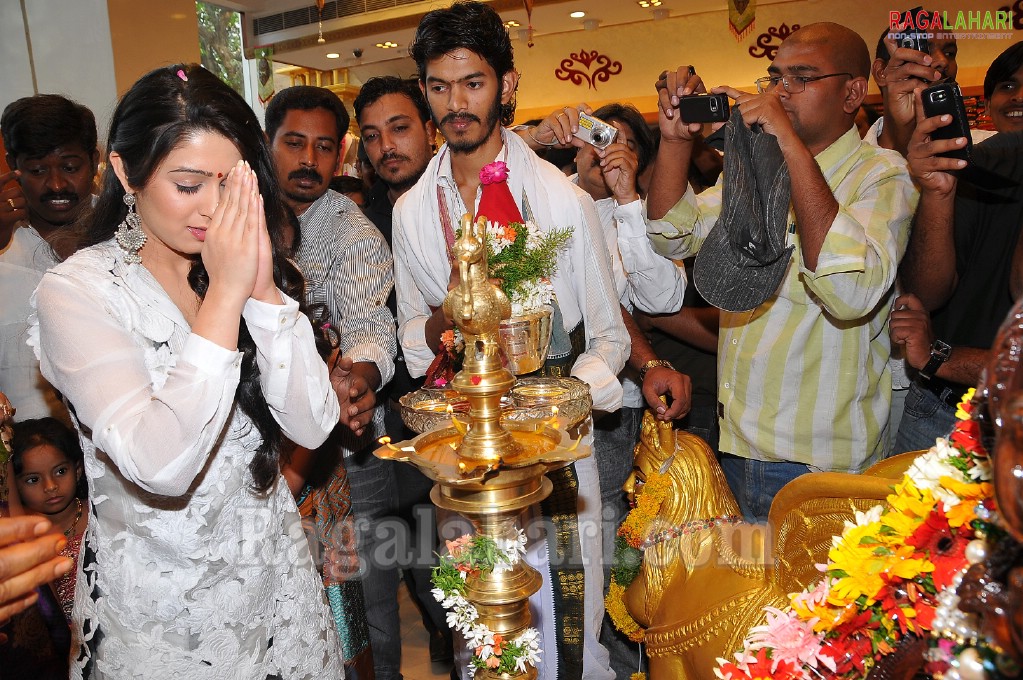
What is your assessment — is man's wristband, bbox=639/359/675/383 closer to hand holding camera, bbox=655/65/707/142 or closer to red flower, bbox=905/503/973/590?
hand holding camera, bbox=655/65/707/142

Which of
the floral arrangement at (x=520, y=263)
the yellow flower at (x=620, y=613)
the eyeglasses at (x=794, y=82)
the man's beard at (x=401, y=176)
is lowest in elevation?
the yellow flower at (x=620, y=613)

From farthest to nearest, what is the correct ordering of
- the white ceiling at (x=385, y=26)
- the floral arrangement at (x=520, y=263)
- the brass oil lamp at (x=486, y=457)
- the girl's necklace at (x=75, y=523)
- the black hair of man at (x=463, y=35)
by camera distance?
the white ceiling at (x=385, y=26), the girl's necklace at (x=75, y=523), the black hair of man at (x=463, y=35), the floral arrangement at (x=520, y=263), the brass oil lamp at (x=486, y=457)

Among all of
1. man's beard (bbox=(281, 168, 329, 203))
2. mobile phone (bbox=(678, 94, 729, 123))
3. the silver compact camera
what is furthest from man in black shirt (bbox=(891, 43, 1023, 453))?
man's beard (bbox=(281, 168, 329, 203))

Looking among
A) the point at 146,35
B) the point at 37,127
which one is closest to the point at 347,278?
the point at 37,127

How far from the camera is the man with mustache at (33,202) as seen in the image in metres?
2.78

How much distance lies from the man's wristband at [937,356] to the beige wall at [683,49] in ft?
18.4

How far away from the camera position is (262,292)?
143 cm

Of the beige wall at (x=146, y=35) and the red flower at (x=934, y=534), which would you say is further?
the beige wall at (x=146, y=35)

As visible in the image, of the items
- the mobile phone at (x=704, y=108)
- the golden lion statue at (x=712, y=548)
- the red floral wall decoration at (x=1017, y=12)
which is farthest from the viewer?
the red floral wall decoration at (x=1017, y=12)

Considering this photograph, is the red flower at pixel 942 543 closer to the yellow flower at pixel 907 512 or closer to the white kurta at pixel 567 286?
the yellow flower at pixel 907 512

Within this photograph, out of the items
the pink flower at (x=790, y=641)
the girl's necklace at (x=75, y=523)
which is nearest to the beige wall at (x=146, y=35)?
the girl's necklace at (x=75, y=523)

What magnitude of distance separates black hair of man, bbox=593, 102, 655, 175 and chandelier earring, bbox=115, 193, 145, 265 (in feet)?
6.67

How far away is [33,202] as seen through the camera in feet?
9.80

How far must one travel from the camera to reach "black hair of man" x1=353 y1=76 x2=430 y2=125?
3240 mm
